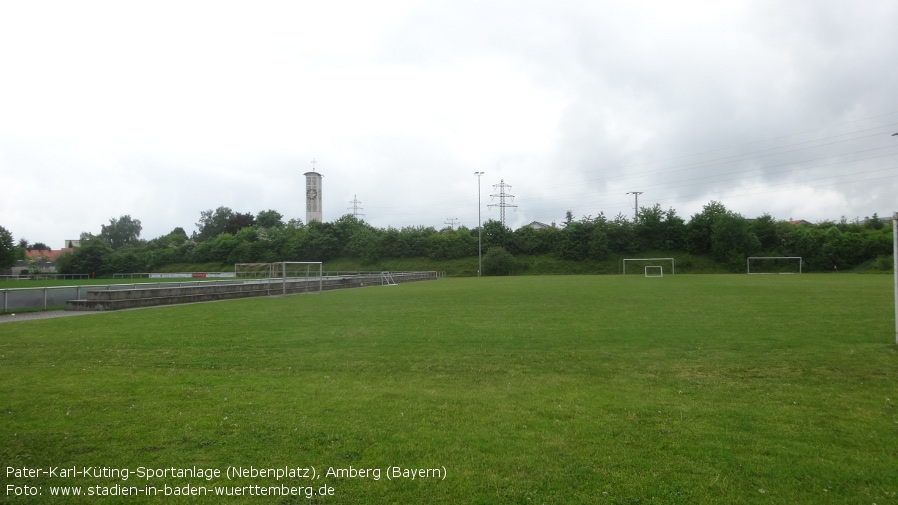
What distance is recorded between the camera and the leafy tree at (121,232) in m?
127

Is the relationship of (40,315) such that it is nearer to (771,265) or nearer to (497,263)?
(497,263)

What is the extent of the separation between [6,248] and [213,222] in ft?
261

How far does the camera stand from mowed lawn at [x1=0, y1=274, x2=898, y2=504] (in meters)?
4.40

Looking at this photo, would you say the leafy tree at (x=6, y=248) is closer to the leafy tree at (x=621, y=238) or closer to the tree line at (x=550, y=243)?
the tree line at (x=550, y=243)

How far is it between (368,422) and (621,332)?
850cm

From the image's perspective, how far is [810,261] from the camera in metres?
76.2

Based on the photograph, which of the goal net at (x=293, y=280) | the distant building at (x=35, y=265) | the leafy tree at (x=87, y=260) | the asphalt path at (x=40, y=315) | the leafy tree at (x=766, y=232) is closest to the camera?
the asphalt path at (x=40, y=315)

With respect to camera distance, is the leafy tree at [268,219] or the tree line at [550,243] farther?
the leafy tree at [268,219]

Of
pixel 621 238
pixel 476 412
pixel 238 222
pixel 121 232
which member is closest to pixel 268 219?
pixel 238 222

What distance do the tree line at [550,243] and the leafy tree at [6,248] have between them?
1217cm

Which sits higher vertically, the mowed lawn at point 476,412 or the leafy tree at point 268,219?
the leafy tree at point 268,219

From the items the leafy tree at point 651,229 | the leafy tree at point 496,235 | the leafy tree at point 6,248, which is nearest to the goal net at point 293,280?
the leafy tree at point 6,248

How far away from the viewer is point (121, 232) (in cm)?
12875

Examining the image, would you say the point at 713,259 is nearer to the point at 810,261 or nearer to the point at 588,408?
the point at 810,261
